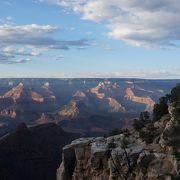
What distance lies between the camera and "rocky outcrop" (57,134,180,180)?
Answer: 141 feet

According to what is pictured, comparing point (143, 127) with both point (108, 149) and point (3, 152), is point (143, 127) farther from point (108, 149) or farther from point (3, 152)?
point (3, 152)

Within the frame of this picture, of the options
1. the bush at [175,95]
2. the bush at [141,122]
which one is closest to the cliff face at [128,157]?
the bush at [141,122]

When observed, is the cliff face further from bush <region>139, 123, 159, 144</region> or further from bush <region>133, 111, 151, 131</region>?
bush <region>133, 111, 151, 131</region>

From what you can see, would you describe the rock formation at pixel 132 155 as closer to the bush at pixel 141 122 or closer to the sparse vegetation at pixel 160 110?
the bush at pixel 141 122

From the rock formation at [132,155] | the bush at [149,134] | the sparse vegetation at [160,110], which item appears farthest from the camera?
the sparse vegetation at [160,110]

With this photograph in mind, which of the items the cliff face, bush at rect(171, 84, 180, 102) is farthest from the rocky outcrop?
bush at rect(171, 84, 180, 102)

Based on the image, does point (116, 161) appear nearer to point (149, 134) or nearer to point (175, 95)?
point (149, 134)

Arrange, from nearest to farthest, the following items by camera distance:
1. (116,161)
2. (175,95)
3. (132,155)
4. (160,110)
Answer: (132,155) → (116,161) → (175,95) → (160,110)

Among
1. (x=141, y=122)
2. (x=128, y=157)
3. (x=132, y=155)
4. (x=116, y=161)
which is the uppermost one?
(x=141, y=122)

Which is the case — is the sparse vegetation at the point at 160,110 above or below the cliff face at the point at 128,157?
above

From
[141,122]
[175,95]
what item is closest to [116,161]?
[175,95]

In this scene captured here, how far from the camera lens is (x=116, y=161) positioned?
46219 millimetres

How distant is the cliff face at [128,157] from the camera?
42.9 meters

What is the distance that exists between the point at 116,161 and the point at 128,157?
1.22 metres
